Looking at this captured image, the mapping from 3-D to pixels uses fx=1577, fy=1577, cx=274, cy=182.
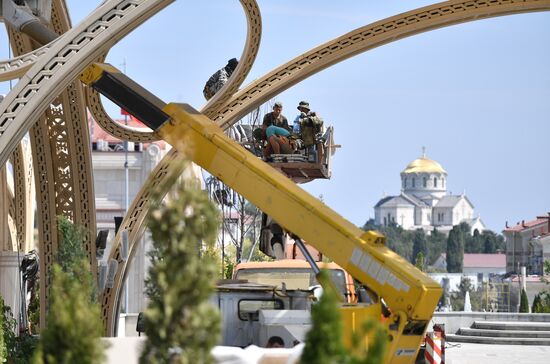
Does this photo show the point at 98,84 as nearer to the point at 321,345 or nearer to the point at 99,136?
the point at 321,345

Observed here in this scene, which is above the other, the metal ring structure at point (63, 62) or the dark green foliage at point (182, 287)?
the metal ring structure at point (63, 62)

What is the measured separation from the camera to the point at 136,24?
19.2 metres

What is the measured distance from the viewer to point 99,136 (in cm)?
9088

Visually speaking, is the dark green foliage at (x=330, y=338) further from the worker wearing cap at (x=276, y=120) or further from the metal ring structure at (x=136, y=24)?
the worker wearing cap at (x=276, y=120)

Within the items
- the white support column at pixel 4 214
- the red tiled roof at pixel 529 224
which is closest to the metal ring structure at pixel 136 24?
the white support column at pixel 4 214

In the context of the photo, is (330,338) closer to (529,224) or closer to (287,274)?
(287,274)

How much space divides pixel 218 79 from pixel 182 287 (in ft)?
60.4

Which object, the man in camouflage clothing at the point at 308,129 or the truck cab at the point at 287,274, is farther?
the man in camouflage clothing at the point at 308,129

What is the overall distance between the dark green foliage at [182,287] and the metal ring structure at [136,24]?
777cm

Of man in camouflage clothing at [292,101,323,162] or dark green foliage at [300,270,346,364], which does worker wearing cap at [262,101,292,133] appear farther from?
dark green foliage at [300,270,346,364]

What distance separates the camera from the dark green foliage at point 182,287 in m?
10.6

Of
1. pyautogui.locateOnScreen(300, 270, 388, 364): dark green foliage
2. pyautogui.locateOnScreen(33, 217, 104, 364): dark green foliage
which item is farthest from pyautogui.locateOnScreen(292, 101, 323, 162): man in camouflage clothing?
pyautogui.locateOnScreen(300, 270, 388, 364): dark green foliage

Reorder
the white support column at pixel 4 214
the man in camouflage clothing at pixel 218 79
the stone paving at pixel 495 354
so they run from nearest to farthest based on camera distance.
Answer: the man in camouflage clothing at pixel 218 79, the stone paving at pixel 495 354, the white support column at pixel 4 214

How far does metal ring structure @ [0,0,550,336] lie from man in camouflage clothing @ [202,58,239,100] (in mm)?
544
